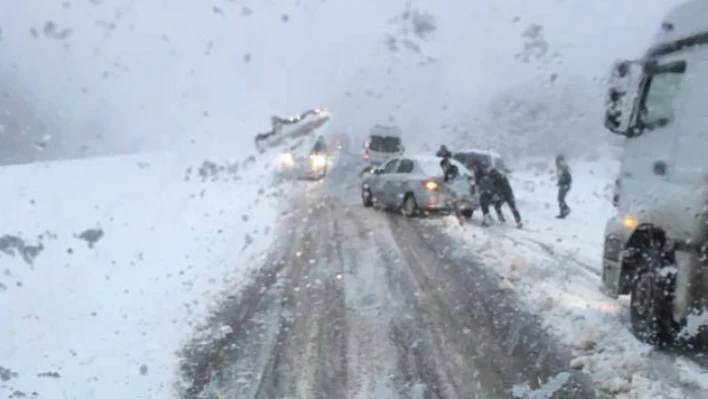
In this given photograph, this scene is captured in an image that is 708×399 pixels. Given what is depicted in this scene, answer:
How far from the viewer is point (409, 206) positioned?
2042 centimetres

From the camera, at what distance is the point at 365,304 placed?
951 cm

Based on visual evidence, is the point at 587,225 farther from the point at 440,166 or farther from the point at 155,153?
the point at 155,153

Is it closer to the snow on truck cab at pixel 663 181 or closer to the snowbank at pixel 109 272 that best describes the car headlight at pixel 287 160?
the snowbank at pixel 109 272

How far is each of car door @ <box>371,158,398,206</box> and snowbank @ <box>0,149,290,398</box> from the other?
285cm

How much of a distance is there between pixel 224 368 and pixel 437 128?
103 ft

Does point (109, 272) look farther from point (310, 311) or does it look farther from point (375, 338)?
point (375, 338)

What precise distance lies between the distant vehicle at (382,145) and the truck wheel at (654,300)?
27.9m

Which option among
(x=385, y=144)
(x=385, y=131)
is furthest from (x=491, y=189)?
(x=385, y=131)

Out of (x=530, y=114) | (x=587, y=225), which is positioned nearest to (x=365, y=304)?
(x=587, y=225)

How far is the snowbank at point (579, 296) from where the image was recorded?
643cm

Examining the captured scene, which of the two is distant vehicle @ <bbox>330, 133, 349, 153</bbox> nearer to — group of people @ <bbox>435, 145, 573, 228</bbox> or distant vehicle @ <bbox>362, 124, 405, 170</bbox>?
distant vehicle @ <bbox>362, 124, 405, 170</bbox>

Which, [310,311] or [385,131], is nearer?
[310,311]

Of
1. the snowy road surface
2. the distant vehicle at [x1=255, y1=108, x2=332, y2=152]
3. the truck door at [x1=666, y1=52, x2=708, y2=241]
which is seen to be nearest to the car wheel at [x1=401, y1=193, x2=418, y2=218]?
the snowy road surface

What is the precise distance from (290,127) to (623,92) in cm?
3711
